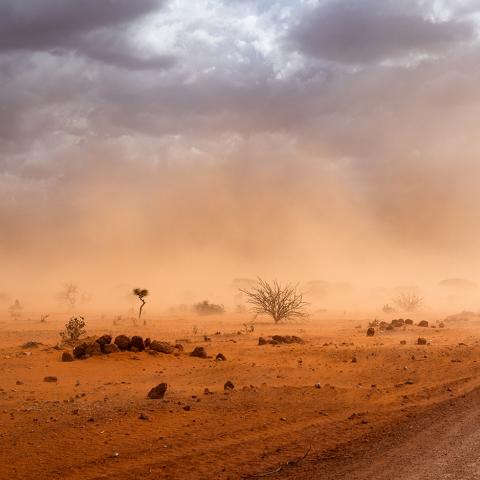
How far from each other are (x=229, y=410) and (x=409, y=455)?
11.8 feet

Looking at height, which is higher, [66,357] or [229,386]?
[66,357]

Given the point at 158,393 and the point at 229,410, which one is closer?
the point at 229,410

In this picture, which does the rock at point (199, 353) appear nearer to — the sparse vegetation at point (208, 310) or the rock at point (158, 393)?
the rock at point (158, 393)

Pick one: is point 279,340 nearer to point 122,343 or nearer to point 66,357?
point 122,343

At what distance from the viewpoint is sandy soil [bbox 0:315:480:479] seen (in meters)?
8.40

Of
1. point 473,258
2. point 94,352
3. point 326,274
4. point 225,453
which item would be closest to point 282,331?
point 94,352

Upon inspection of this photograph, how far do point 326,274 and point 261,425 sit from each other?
4250 inches

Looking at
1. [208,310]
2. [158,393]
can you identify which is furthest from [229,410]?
[208,310]

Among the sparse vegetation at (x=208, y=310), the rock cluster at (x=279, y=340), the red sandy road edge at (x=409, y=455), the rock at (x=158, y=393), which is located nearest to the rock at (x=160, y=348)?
the rock cluster at (x=279, y=340)

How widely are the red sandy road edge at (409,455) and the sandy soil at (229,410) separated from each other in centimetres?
4

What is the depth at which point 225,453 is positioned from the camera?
8742mm

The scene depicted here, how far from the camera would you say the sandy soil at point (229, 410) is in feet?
27.6

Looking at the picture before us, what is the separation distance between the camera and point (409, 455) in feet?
27.1

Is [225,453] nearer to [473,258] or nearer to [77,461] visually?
[77,461]
